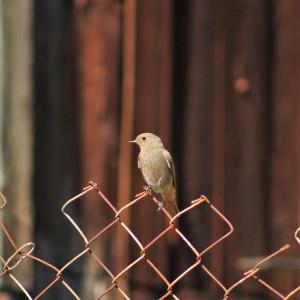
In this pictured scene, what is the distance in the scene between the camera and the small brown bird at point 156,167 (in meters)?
4.39

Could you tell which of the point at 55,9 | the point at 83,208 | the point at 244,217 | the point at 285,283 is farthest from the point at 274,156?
the point at 55,9

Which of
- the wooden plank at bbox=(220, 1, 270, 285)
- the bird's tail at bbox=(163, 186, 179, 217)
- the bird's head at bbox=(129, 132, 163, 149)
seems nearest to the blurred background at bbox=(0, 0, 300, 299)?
the wooden plank at bbox=(220, 1, 270, 285)

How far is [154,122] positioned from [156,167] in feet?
4.36

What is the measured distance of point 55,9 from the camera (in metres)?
5.95

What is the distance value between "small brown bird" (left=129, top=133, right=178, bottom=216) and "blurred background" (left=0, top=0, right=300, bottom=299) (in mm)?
1224

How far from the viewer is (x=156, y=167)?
14.6ft

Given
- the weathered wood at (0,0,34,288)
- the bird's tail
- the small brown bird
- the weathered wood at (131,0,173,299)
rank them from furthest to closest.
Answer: the weathered wood at (0,0,34,288)
the weathered wood at (131,0,173,299)
the small brown bird
the bird's tail

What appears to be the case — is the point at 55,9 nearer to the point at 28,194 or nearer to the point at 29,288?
the point at 28,194

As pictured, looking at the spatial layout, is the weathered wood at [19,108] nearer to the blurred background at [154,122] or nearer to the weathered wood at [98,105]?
the blurred background at [154,122]

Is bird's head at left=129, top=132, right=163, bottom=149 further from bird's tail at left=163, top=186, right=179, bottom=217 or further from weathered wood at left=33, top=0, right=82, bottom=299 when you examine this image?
weathered wood at left=33, top=0, right=82, bottom=299

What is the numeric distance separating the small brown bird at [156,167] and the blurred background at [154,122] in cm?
122

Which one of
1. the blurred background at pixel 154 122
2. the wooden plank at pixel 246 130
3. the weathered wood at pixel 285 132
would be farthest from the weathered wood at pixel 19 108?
the weathered wood at pixel 285 132

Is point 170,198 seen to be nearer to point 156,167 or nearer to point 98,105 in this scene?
point 156,167

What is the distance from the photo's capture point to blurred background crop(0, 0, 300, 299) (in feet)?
19.0
